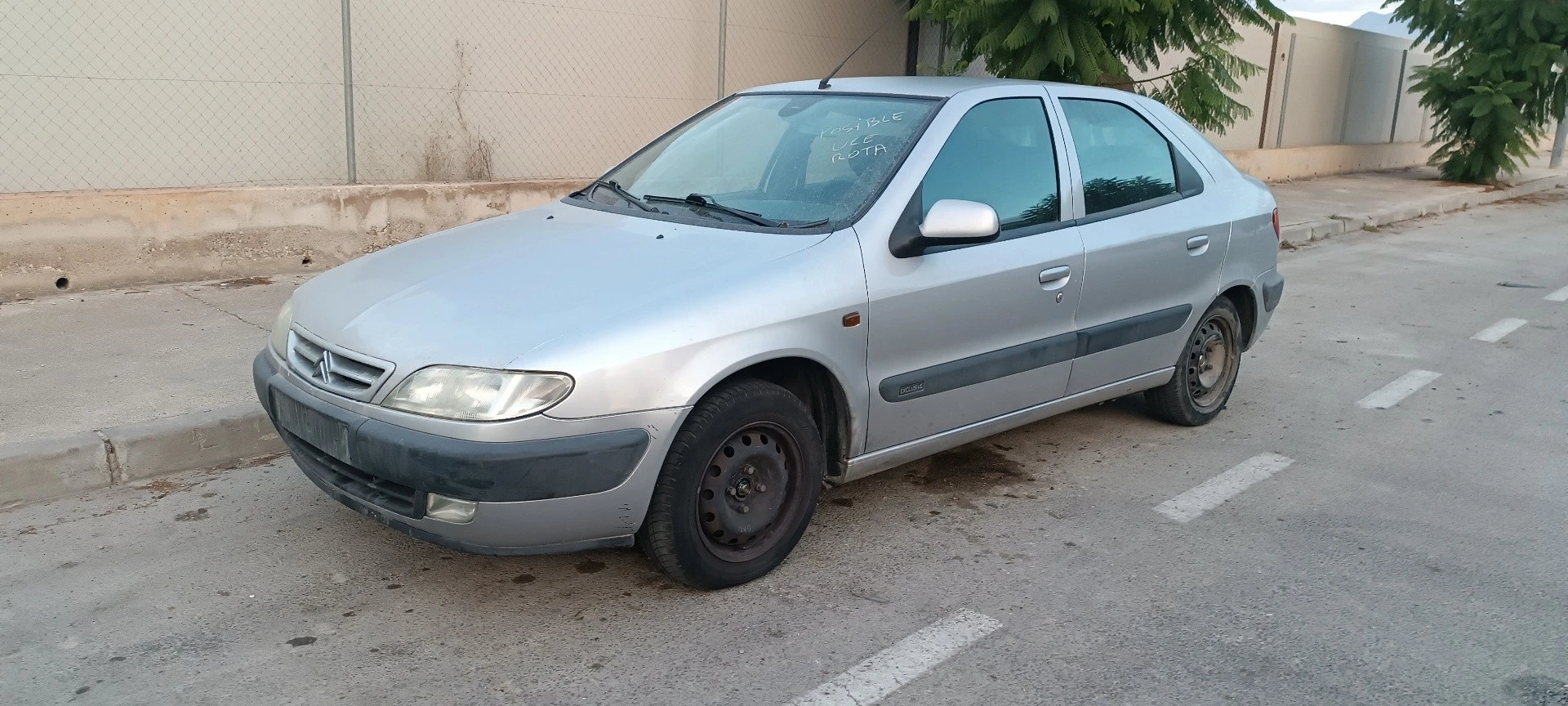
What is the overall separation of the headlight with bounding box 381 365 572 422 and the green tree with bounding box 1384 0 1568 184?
17.8 m

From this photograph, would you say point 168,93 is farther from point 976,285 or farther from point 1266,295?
point 1266,295

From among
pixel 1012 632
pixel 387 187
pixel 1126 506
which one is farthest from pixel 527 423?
pixel 387 187

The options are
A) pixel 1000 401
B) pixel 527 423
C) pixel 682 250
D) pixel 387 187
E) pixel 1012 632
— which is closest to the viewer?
pixel 527 423

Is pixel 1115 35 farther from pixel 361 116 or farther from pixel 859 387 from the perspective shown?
pixel 859 387

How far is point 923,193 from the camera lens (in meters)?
4.15

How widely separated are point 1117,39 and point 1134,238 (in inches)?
212

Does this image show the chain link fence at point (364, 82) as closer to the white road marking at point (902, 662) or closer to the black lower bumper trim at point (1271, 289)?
the black lower bumper trim at point (1271, 289)

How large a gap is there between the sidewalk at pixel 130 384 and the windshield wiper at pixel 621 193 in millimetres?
1755

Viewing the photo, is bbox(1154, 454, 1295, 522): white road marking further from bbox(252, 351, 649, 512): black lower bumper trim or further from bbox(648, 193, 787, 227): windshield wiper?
bbox(252, 351, 649, 512): black lower bumper trim

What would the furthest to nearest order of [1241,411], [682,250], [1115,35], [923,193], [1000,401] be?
[1115,35], [1241,411], [1000,401], [923,193], [682,250]

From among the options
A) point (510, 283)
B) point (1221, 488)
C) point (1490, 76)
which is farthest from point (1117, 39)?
point (1490, 76)

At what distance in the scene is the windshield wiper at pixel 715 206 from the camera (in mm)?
4102

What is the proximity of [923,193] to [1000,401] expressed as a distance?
87cm

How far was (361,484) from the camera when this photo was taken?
11.7 ft
